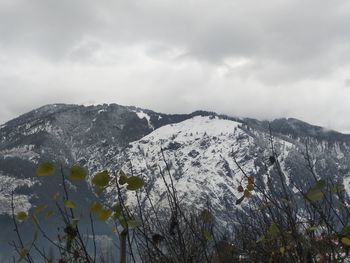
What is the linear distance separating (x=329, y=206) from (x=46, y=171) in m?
2.94

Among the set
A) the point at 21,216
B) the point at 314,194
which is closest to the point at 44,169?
the point at 21,216

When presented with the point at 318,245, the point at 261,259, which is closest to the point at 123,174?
the point at 318,245

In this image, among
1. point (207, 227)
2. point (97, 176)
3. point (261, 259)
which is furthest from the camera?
point (261, 259)

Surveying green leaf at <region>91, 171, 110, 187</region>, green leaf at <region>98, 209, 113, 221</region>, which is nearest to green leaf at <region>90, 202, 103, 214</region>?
green leaf at <region>98, 209, 113, 221</region>

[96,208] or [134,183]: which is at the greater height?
[134,183]

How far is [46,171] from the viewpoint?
2.38m

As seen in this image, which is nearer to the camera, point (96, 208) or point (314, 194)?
point (314, 194)

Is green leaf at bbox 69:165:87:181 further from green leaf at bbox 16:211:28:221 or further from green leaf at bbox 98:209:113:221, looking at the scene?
green leaf at bbox 16:211:28:221

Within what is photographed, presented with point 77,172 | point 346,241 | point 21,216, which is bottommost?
point 346,241

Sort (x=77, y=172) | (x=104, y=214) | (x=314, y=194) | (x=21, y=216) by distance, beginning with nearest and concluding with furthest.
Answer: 1. (x=314, y=194)
2. (x=77, y=172)
3. (x=104, y=214)
4. (x=21, y=216)

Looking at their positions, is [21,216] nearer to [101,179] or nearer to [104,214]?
[104,214]

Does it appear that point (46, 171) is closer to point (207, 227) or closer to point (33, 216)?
point (33, 216)

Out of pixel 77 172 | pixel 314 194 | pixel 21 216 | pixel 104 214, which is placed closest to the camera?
pixel 314 194

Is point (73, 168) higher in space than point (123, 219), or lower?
higher
